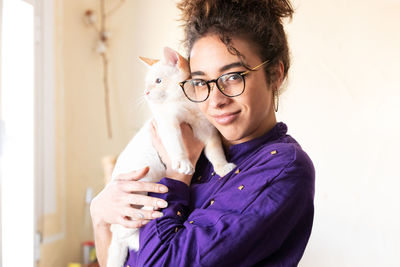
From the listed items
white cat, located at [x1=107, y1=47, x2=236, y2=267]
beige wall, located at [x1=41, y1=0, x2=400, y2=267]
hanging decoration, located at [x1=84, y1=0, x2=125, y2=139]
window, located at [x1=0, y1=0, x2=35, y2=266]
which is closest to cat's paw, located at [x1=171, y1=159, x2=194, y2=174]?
white cat, located at [x1=107, y1=47, x2=236, y2=267]

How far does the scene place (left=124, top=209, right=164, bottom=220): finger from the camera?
904 mm

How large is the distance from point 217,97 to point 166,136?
0.84ft

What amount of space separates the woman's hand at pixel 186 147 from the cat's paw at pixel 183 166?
0.01 metres

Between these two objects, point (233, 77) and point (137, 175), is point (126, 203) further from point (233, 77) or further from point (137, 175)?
point (233, 77)

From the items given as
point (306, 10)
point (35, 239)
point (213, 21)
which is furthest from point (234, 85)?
point (35, 239)

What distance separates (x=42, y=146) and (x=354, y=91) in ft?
6.60

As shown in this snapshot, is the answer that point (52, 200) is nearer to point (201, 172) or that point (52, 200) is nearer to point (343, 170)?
point (201, 172)

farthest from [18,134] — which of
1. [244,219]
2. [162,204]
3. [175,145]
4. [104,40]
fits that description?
[244,219]

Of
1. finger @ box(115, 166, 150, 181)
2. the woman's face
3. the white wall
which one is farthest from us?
the white wall

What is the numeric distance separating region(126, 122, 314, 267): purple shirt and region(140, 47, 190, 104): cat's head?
0.33 meters

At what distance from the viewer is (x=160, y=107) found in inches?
46.3

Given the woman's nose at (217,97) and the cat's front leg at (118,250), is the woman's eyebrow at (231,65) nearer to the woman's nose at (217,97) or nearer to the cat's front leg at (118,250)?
the woman's nose at (217,97)

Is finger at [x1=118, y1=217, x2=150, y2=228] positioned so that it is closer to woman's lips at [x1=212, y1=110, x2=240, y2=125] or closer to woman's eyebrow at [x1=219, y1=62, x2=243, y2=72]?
woman's lips at [x1=212, y1=110, x2=240, y2=125]

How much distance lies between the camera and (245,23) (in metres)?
0.90
